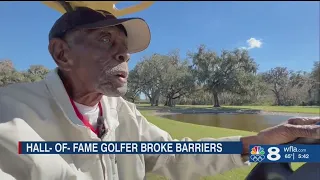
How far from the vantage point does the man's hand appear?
855 millimetres

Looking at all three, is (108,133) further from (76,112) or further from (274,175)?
(274,175)

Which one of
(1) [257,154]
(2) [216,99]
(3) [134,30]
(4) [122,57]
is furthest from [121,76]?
(2) [216,99]

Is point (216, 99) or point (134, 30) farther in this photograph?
point (216, 99)

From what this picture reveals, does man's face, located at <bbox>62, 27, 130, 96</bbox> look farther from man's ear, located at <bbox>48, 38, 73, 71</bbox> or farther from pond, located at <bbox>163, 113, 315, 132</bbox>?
pond, located at <bbox>163, 113, 315, 132</bbox>

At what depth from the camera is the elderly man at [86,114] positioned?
0.80 meters

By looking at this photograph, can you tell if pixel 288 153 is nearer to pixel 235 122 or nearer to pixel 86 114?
pixel 86 114

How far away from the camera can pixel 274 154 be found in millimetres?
925

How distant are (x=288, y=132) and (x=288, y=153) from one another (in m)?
0.08

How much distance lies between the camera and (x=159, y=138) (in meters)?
1.13

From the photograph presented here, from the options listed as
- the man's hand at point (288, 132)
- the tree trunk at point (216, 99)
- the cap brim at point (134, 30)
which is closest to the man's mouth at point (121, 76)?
the cap brim at point (134, 30)

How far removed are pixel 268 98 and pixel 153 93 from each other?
57.4 ft

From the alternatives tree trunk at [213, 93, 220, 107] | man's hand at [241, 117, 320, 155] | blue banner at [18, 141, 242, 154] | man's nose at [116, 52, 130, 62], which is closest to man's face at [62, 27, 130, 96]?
man's nose at [116, 52, 130, 62]

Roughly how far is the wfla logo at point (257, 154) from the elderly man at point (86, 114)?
3 cm

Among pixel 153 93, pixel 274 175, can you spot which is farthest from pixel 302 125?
pixel 153 93
